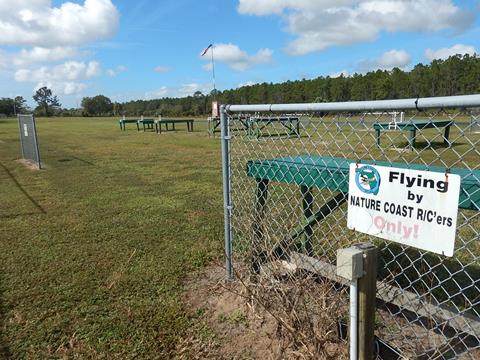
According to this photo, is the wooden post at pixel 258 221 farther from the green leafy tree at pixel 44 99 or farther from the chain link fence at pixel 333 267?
the green leafy tree at pixel 44 99

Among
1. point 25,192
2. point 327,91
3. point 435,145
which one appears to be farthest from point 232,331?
point 327,91

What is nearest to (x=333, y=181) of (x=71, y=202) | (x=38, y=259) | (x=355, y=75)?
(x=38, y=259)

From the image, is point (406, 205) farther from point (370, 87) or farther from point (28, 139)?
point (370, 87)

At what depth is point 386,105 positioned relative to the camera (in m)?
2.03

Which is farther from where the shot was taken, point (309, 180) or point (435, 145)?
point (435, 145)

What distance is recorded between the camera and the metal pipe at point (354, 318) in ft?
6.37

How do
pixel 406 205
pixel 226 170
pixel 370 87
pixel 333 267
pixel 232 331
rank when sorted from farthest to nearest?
pixel 370 87 → pixel 226 170 → pixel 333 267 → pixel 232 331 → pixel 406 205

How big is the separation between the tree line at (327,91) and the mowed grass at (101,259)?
2681cm

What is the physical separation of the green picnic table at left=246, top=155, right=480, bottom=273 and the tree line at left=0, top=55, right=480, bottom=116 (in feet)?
101

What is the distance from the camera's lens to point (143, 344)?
289 centimetres

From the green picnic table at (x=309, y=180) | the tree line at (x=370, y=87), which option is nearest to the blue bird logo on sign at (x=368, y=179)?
the green picnic table at (x=309, y=180)

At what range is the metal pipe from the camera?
194 centimetres

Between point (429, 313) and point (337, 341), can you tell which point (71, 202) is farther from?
point (429, 313)

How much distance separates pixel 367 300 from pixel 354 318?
116 millimetres
